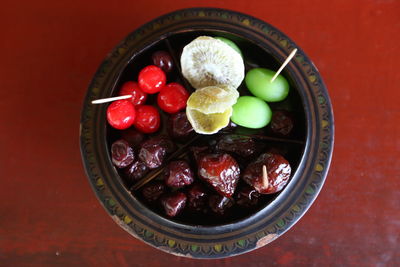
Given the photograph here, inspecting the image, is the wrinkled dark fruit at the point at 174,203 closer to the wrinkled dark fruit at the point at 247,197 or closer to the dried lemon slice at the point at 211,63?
the wrinkled dark fruit at the point at 247,197

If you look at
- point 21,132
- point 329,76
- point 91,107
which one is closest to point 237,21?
point 329,76

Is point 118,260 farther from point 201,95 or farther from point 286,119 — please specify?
point 286,119

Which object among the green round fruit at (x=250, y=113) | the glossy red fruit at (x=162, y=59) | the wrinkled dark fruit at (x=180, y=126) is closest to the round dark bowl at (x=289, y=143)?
the glossy red fruit at (x=162, y=59)

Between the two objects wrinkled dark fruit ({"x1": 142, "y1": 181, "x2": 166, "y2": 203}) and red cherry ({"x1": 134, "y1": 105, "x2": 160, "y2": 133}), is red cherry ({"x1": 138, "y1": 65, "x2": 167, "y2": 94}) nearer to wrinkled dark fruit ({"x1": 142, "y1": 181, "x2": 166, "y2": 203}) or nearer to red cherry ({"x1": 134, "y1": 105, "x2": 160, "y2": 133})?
red cherry ({"x1": 134, "y1": 105, "x2": 160, "y2": 133})

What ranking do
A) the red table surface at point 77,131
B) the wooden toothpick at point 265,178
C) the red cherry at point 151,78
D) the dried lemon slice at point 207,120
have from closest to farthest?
the wooden toothpick at point 265,178 < the dried lemon slice at point 207,120 < the red cherry at point 151,78 < the red table surface at point 77,131

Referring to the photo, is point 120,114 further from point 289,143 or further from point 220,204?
point 289,143

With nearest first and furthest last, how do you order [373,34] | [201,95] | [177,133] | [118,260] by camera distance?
1. [201,95]
2. [177,133]
3. [118,260]
4. [373,34]

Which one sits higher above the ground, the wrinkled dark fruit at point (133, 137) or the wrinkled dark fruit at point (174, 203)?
the wrinkled dark fruit at point (133, 137)

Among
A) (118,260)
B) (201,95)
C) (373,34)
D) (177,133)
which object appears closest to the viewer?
(201,95)
